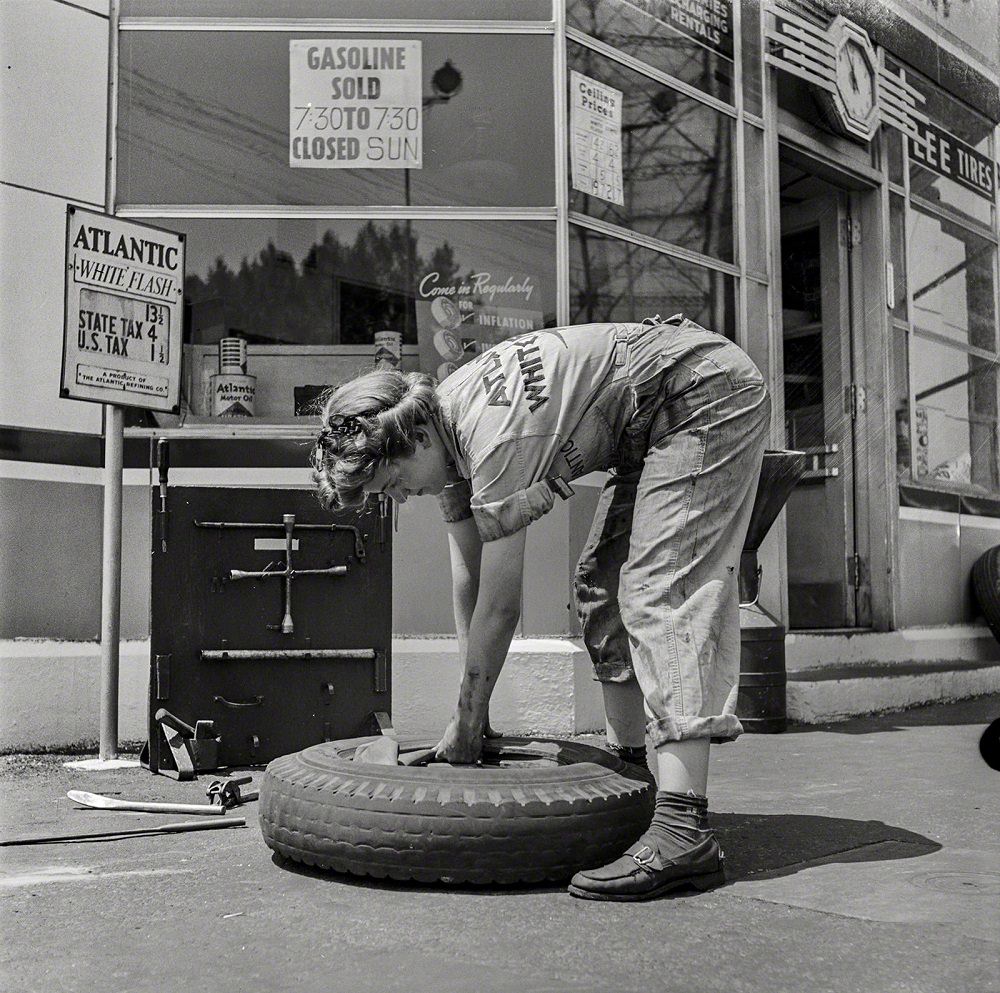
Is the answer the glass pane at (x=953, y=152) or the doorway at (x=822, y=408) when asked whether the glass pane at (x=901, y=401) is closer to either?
the doorway at (x=822, y=408)

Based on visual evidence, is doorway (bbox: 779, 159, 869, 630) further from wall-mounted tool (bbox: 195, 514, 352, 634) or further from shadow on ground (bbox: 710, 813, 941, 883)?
shadow on ground (bbox: 710, 813, 941, 883)

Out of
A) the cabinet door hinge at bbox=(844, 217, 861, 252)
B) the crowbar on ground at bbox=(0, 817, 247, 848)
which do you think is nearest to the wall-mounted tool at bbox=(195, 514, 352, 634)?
the crowbar on ground at bbox=(0, 817, 247, 848)

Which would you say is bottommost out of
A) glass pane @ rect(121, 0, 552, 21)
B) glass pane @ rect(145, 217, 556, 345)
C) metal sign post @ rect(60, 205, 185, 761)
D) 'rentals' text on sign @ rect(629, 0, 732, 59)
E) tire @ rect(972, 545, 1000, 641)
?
tire @ rect(972, 545, 1000, 641)

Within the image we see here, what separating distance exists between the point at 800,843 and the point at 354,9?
4718 mm

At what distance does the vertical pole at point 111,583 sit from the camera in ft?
15.8

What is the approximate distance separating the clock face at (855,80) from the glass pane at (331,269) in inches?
123

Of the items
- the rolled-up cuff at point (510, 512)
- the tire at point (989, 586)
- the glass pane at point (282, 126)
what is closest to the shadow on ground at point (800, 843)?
the rolled-up cuff at point (510, 512)

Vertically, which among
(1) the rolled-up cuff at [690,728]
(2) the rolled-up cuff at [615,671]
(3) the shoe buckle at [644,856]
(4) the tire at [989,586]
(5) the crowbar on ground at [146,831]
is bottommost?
(5) the crowbar on ground at [146,831]

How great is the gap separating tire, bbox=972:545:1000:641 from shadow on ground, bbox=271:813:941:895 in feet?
18.7

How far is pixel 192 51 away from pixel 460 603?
12.8 ft

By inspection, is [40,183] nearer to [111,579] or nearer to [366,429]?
[111,579]

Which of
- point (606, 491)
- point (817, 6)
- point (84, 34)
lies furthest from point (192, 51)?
point (817, 6)

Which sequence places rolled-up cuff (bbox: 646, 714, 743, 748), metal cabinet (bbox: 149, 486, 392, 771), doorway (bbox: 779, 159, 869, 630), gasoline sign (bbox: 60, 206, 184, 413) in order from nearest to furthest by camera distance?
rolled-up cuff (bbox: 646, 714, 743, 748) < metal cabinet (bbox: 149, 486, 392, 771) < gasoline sign (bbox: 60, 206, 184, 413) < doorway (bbox: 779, 159, 869, 630)

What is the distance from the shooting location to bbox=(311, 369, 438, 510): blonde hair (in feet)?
9.20
